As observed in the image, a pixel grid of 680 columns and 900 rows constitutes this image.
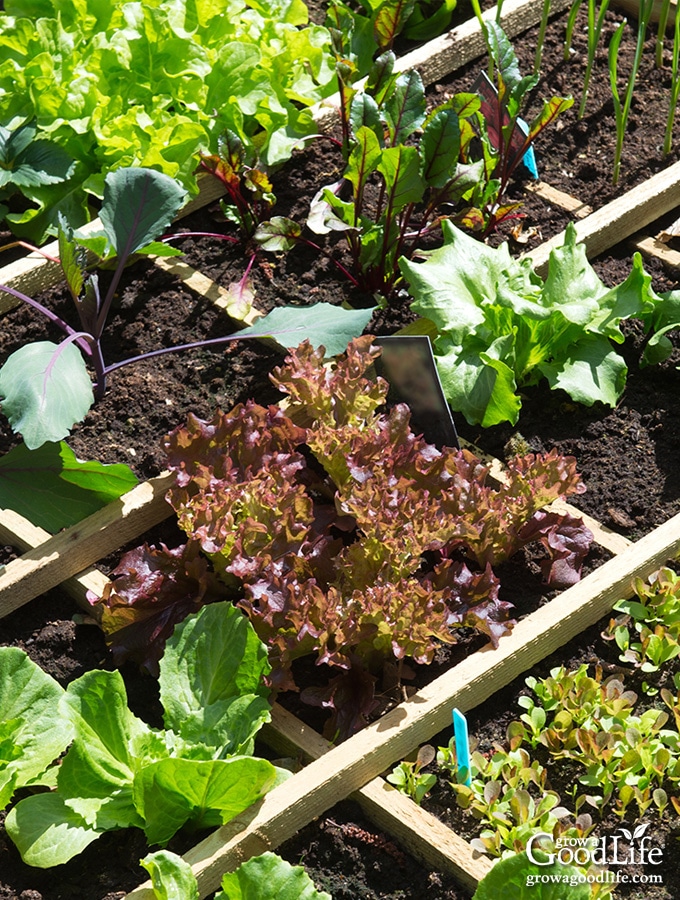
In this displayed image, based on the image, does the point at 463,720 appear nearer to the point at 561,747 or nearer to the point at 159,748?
the point at 561,747

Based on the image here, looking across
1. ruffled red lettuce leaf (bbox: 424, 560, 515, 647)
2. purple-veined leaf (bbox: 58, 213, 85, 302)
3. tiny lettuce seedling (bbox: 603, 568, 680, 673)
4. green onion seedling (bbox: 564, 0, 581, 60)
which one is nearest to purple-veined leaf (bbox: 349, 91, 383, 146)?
purple-veined leaf (bbox: 58, 213, 85, 302)

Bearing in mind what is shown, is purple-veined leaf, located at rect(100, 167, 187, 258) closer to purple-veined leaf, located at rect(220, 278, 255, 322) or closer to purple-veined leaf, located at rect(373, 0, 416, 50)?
purple-veined leaf, located at rect(220, 278, 255, 322)

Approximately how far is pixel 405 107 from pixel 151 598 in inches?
54.6

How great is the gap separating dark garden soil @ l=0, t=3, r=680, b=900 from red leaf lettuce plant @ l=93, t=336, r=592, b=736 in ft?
→ 0.46

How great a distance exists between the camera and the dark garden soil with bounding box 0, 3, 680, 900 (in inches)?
82.2

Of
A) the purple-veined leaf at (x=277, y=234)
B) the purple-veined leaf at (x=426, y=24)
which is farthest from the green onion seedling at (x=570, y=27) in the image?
the purple-veined leaf at (x=277, y=234)

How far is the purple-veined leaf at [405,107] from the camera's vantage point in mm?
2916

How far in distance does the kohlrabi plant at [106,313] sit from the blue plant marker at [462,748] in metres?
0.93

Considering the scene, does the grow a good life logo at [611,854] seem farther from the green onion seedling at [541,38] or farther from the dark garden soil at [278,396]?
the green onion seedling at [541,38]

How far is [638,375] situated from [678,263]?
0.43 metres

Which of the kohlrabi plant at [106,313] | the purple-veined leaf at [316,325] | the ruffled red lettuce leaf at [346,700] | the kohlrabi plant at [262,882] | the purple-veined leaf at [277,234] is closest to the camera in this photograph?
the kohlrabi plant at [262,882]

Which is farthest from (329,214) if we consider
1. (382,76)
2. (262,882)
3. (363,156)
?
(262,882)

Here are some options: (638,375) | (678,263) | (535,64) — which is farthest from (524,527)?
(535,64)

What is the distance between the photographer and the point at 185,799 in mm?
2000
